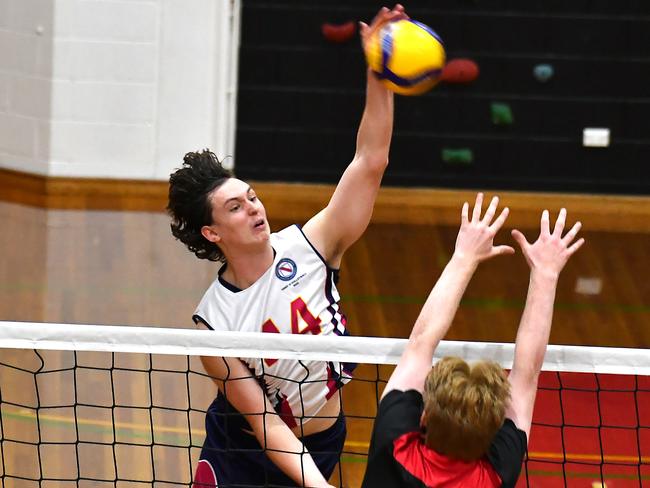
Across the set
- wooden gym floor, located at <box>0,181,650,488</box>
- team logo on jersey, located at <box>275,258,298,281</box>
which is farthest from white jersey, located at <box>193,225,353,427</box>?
wooden gym floor, located at <box>0,181,650,488</box>

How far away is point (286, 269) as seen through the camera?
360 centimetres

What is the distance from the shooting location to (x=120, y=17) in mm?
9625

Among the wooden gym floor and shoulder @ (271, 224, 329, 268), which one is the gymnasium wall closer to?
the wooden gym floor

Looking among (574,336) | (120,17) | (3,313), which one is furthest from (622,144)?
(3,313)

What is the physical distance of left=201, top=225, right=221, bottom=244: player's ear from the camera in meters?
3.59

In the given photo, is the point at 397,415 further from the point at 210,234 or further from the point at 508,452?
the point at 210,234

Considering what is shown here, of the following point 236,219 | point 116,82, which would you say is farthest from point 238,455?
point 116,82

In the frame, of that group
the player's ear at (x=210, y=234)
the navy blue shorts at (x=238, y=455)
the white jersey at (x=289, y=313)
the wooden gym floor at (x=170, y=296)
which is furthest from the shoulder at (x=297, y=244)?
the wooden gym floor at (x=170, y=296)

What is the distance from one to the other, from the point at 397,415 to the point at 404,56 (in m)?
1.20

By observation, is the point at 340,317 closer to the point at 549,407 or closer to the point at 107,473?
the point at 107,473

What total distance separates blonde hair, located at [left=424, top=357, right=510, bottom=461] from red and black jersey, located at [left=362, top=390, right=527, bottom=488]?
38 millimetres

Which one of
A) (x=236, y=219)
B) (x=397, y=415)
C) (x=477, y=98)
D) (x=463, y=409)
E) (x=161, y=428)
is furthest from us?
(x=477, y=98)

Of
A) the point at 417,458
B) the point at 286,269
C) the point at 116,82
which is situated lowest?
the point at 417,458

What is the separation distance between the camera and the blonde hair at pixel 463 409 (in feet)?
9.02
